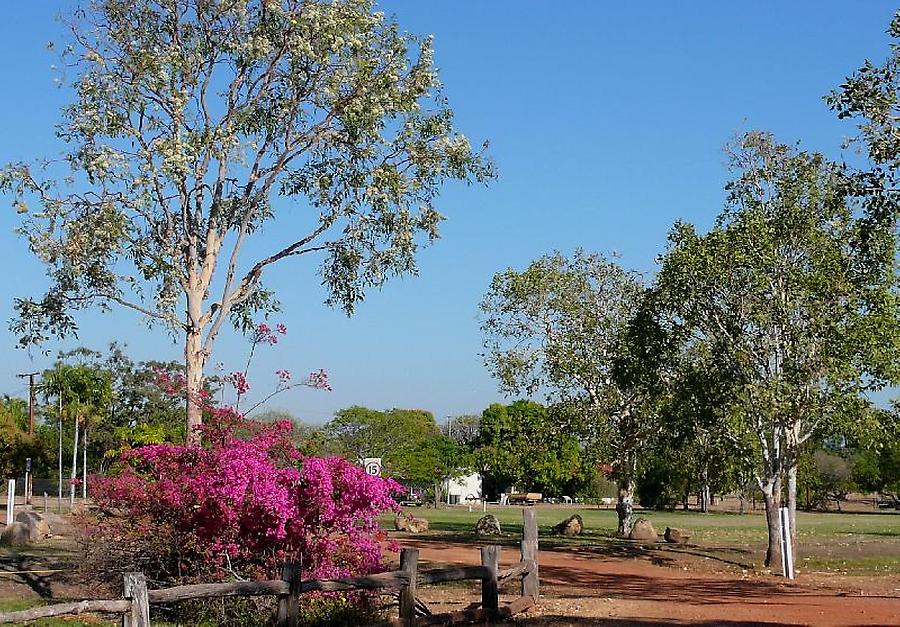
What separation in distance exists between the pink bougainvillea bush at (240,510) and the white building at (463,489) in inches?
3680

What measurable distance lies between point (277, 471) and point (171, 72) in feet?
36.2

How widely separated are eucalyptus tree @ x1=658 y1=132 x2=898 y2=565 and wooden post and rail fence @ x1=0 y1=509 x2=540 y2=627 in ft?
34.4

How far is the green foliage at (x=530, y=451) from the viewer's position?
40.3 meters

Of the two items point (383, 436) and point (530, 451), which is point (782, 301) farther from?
point (383, 436)

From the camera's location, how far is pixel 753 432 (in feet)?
88.0

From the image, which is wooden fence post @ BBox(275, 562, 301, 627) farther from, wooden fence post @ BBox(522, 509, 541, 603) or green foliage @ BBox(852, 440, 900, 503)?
green foliage @ BBox(852, 440, 900, 503)

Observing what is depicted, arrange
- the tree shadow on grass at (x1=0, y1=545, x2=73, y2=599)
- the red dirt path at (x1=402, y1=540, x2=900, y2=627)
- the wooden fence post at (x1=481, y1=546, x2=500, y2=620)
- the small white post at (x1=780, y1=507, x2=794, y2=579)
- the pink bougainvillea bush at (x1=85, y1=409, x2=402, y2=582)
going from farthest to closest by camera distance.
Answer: the small white post at (x1=780, y1=507, x2=794, y2=579) → the tree shadow on grass at (x1=0, y1=545, x2=73, y2=599) → the red dirt path at (x1=402, y1=540, x2=900, y2=627) → the wooden fence post at (x1=481, y1=546, x2=500, y2=620) → the pink bougainvillea bush at (x1=85, y1=409, x2=402, y2=582)

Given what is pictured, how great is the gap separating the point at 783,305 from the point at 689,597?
8.91m

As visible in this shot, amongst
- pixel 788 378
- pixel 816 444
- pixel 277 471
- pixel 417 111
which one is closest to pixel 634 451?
pixel 816 444

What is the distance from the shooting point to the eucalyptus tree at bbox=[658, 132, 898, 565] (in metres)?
25.0

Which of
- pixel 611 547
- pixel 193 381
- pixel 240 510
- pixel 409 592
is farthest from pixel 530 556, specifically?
pixel 611 547

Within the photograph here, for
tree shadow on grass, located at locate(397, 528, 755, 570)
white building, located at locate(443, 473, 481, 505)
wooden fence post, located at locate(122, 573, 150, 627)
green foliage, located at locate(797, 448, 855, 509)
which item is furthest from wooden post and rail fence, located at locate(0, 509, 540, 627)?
white building, located at locate(443, 473, 481, 505)

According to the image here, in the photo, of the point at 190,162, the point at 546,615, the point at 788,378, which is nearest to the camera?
the point at 546,615

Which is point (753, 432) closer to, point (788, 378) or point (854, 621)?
point (788, 378)
